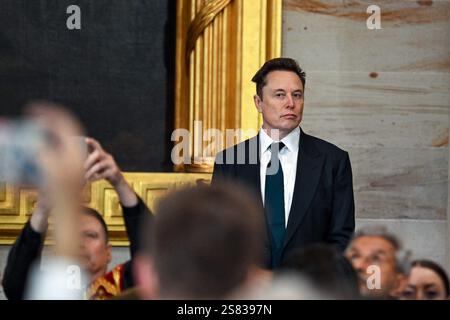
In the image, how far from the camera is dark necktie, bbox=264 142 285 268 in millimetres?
6062

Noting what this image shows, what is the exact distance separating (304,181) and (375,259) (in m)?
1.49

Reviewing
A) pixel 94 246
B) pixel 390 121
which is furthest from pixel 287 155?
pixel 390 121

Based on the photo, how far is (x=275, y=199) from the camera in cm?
621

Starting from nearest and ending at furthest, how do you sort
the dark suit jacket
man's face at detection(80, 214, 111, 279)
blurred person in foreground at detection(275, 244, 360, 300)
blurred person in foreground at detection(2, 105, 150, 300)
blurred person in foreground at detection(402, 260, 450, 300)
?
blurred person in foreground at detection(275, 244, 360, 300), blurred person in foreground at detection(2, 105, 150, 300), blurred person in foreground at detection(402, 260, 450, 300), man's face at detection(80, 214, 111, 279), the dark suit jacket

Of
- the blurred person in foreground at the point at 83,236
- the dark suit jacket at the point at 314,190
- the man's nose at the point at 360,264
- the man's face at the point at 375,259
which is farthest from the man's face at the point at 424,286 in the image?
the blurred person in foreground at the point at 83,236

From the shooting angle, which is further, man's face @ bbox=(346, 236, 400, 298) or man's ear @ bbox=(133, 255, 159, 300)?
man's face @ bbox=(346, 236, 400, 298)

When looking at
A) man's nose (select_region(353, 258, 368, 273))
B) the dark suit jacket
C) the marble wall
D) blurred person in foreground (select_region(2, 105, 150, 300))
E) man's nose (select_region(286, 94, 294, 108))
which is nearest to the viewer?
blurred person in foreground (select_region(2, 105, 150, 300))

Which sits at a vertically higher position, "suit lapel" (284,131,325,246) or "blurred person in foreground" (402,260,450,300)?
"suit lapel" (284,131,325,246)

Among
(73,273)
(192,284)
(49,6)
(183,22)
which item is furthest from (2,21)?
(192,284)

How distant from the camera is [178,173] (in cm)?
806

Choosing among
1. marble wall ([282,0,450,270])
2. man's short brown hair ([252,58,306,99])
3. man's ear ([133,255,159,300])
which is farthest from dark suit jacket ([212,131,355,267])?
man's ear ([133,255,159,300])

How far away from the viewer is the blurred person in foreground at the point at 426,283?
16.8 feet

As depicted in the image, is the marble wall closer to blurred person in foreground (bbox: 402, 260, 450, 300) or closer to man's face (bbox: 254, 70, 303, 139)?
man's face (bbox: 254, 70, 303, 139)

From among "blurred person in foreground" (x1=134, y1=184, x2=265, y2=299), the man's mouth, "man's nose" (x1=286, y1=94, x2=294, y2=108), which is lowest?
"blurred person in foreground" (x1=134, y1=184, x2=265, y2=299)
